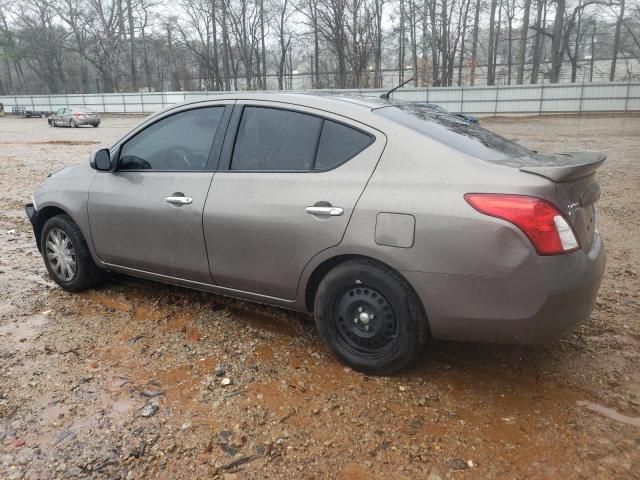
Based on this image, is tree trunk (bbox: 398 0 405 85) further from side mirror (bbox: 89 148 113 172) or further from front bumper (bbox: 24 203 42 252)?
side mirror (bbox: 89 148 113 172)

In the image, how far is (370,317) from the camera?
117 inches

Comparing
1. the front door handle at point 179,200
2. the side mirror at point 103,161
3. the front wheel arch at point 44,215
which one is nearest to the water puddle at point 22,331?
the front wheel arch at point 44,215

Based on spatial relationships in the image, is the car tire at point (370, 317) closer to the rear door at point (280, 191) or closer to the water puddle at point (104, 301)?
the rear door at point (280, 191)

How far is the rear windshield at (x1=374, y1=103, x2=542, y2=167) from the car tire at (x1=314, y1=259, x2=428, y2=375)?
83 centimetres

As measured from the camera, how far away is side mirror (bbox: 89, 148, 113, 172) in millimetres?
3975

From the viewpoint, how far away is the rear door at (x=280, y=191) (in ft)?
9.84

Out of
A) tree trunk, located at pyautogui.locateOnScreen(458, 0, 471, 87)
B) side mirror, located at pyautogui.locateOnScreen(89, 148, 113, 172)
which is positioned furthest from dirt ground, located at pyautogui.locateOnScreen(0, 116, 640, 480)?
tree trunk, located at pyautogui.locateOnScreen(458, 0, 471, 87)

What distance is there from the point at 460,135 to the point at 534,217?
2.83 ft

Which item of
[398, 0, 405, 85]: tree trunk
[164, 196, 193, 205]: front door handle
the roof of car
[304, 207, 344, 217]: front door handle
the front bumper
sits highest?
[398, 0, 405, 85]: tree trunk

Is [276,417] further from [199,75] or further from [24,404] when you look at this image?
[199,75]

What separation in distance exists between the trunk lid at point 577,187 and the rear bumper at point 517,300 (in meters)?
0.16

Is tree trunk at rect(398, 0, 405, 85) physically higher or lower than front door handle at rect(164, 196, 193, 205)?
higher

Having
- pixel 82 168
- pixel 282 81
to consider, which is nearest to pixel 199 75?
pixel 282 81

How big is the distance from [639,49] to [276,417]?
55810mm
